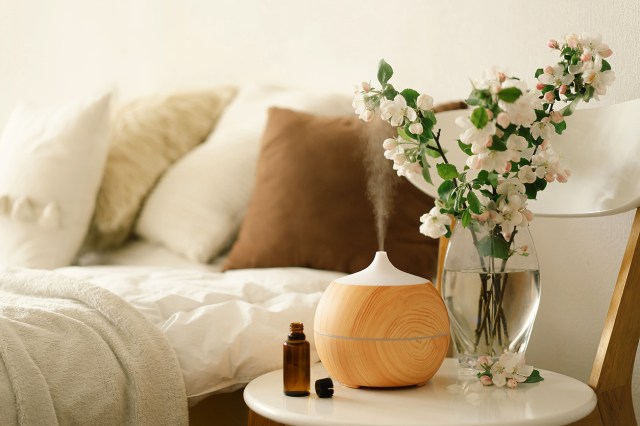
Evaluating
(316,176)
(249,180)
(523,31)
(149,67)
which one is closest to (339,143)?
(316,176)

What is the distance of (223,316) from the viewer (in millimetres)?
1502

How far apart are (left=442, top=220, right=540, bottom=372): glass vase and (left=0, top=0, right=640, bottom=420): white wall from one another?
548mm

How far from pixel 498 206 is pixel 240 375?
564 mm

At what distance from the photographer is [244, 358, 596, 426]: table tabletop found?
112 cm

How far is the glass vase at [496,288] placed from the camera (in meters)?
1.31

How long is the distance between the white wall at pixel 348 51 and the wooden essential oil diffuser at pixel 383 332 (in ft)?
2.25

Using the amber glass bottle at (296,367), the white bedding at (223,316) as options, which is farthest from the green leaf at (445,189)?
the white bedding at (223,316)

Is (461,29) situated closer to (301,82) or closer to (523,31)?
(523,31)

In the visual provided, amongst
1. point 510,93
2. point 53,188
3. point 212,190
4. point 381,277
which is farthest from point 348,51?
point 510,93

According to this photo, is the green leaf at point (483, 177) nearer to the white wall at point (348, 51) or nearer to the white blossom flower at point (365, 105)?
the white blossom flower at point (365, 105)

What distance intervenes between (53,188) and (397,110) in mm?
1323

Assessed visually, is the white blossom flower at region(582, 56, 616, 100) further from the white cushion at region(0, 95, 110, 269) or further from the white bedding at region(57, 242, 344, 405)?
the white cushion at region(0, 95, 110, 269)

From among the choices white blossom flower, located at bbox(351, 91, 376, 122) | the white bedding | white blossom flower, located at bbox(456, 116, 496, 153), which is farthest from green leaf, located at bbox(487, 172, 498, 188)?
the white bedding

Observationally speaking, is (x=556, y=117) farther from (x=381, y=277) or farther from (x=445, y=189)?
(x=381, y=277)
